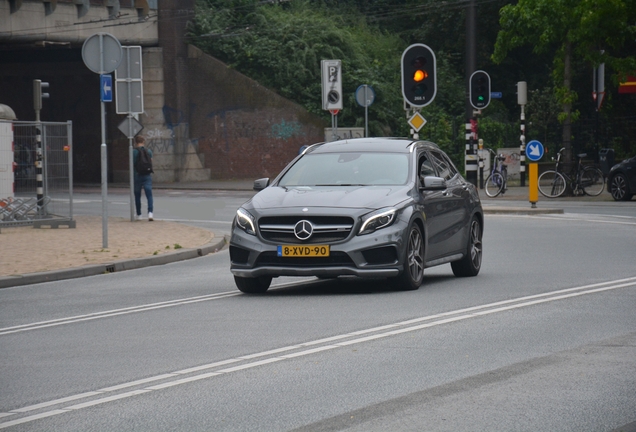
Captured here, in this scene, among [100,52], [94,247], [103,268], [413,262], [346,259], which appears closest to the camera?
[346,259]

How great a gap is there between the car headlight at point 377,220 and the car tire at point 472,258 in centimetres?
220

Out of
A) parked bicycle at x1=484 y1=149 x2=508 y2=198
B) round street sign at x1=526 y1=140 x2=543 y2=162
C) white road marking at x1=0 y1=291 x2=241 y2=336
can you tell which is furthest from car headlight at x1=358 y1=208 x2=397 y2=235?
parked bicycle at x1=484 y1=149 x2=508 y2=198

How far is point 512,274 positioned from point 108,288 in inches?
182

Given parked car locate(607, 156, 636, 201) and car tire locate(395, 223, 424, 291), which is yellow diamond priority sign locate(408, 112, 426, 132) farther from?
car tire locate(395, 223, 424, 291)

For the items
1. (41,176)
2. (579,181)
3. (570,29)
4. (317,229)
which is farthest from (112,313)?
(570,29)

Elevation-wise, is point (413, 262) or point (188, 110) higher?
point (188, 110)

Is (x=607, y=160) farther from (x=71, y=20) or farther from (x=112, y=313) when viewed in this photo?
(x=112, y=313)

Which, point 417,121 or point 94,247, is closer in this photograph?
point 94,247

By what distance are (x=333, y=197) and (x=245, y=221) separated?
0.91m

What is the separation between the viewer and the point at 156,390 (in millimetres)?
6809

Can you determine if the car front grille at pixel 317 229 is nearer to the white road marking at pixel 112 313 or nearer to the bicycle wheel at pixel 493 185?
the white road marking at pixel 112 313

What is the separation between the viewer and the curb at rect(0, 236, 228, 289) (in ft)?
46.7

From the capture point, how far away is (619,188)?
3038cm

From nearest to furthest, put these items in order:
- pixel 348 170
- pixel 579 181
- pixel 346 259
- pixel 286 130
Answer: pixel 346 259 → pixel 348 170 → pixel 579 181 → pixel 286 130
